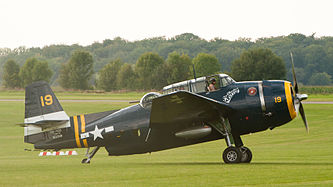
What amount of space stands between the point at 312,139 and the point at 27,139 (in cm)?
1807

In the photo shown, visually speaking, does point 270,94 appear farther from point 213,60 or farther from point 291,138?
point 213,60

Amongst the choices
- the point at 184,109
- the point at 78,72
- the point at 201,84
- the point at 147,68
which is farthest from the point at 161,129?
the point at 78,72

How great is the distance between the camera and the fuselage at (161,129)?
1470 centimetres

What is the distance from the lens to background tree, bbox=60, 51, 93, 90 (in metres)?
135

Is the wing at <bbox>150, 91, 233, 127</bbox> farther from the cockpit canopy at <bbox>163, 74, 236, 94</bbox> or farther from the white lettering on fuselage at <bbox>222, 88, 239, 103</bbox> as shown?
the cockpit canopy at <bbox>163, 74, 236, 94</bbox>

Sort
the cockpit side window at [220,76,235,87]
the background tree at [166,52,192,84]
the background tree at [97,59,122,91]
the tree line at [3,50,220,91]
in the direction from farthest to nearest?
the background tree at [97,59,122,91]
the tree line at [3,50,220,91]
the background tree at [166,52,192,84]
the cockpit side window at [220,76,235,87]

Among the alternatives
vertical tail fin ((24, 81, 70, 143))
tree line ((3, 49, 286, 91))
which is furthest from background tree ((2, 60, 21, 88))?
vertical tail fin ((24, 81, 70, 143))

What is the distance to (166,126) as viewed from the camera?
15.4 meters

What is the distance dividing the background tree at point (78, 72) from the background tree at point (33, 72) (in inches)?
257

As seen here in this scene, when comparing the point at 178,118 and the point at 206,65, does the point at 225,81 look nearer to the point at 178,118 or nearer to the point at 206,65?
the point at 178,118

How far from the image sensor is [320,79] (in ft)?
353

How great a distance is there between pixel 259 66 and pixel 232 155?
68968mm

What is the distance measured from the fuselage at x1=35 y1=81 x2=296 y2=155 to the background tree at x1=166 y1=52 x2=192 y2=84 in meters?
80.9

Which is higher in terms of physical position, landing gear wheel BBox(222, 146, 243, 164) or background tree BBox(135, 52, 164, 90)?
background tree BBox(135, 52, 164, 90)
